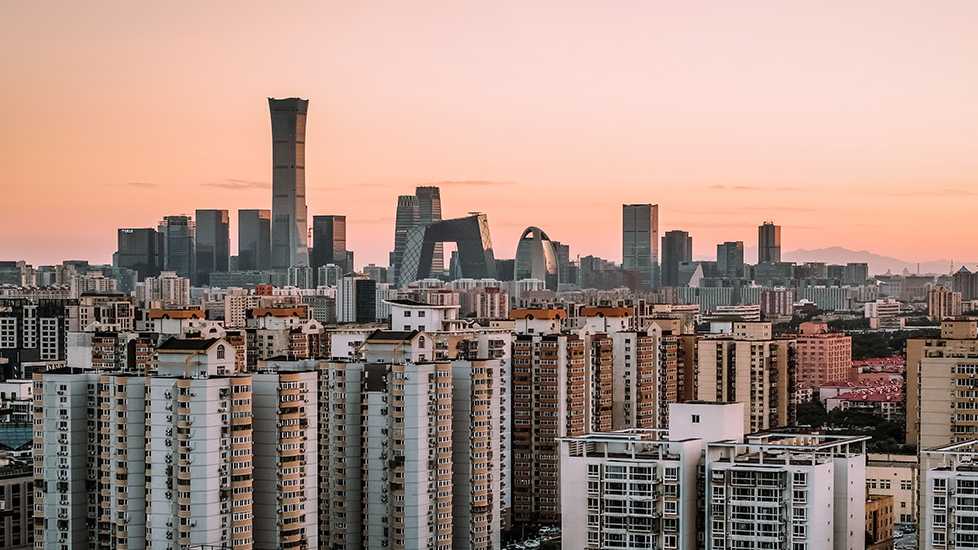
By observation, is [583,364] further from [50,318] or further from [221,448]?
[50,318]

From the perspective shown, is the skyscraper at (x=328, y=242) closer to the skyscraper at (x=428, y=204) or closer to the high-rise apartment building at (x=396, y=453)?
the skyscraper at (x=428, y=204)

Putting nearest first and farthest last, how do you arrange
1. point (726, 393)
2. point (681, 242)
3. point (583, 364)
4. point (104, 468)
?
point (104, 468), point (583, 364), point (726, 393), point (681, 242)

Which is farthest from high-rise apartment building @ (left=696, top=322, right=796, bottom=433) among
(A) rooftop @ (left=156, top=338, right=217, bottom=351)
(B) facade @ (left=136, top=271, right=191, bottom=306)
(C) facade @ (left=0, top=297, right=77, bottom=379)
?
(B) facade @ (left=136, top=271, right=191, bottom=306)

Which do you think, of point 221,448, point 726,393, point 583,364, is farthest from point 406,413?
point 726,393

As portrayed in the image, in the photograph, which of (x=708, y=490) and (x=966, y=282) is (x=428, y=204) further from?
(x=708, y=490)

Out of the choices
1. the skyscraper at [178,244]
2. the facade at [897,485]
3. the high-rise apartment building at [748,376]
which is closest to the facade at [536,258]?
the skyscraper at [178,244]

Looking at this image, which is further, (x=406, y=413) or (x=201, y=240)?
(x=201, y=240)

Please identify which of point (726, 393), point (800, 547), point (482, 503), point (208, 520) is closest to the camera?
point (800, 547)
